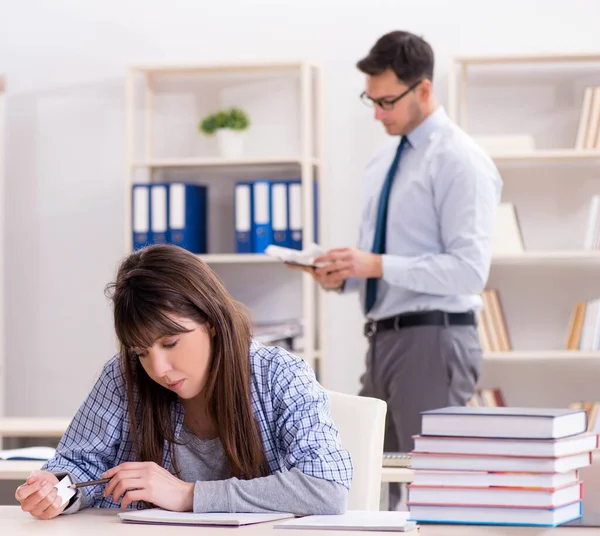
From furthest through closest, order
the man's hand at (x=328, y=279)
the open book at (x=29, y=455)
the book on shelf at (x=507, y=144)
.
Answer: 1. the book on shelf at (x=507, y=144)
2. the man's hand at (x=328, y=279)
3. the open book at (x=29, y=455)

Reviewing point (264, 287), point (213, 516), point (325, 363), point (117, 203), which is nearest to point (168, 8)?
point (117, 203)

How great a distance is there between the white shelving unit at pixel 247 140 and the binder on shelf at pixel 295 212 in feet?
0.68

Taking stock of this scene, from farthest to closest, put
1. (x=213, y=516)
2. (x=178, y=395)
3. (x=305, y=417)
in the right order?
(x=178, y=395), (x=305, y=417), (x=213, y=516)

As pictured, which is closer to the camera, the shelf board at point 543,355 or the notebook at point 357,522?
the notebook at point 357,522

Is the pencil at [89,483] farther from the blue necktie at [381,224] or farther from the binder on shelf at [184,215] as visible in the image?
the binder on shelf at [184,215]

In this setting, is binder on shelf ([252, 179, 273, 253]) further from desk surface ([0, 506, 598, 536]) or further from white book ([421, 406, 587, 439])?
white book ([421, 406, 587, 439])

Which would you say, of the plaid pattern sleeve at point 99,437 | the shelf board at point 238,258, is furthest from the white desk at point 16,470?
the shelf board at point 238,258

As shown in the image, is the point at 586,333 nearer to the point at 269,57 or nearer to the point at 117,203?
the point at 269,57

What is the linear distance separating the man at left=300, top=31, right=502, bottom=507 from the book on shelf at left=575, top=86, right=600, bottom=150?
139 centimetres

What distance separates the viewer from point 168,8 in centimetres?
448

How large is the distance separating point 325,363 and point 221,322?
2778 mm

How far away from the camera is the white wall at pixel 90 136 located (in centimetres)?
437

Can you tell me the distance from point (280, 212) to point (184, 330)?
2550 mm

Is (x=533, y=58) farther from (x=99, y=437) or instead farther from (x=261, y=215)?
(x=99, y=437)
